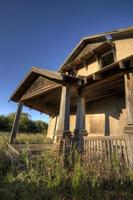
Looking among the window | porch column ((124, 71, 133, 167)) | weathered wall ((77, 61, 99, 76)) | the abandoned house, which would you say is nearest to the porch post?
the abandoned house

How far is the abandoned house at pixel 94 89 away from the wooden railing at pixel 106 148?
111 mm

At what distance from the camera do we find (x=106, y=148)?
4.95 metres

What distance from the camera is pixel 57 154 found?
15.8ft

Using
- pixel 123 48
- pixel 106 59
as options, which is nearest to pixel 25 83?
pixel 106 59

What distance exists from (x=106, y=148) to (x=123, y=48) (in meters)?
6.13

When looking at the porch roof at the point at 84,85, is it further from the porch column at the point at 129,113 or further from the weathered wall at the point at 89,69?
the weathered wall at the point at 89,69

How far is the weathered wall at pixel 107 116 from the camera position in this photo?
8.05 meters

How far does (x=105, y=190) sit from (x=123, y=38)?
8.15 m

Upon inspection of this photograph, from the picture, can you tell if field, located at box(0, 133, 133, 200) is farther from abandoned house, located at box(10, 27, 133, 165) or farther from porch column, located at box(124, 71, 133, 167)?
abandoned house, located at box(10, 27, 133, 165)

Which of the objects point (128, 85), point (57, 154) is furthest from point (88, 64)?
point (57, 154)

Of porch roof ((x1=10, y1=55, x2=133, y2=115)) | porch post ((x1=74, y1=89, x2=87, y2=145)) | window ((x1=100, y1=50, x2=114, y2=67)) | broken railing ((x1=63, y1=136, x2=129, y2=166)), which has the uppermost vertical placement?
window ((x1=100, y1=50, x2=114, y2=67))

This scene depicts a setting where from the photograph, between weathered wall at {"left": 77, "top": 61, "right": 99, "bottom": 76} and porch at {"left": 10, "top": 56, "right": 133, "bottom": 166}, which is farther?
weathered wall at {"left": 77, "top": 61, "right": 99, "bottom": 76}

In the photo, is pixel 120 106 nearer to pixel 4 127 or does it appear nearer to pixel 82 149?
pixel 82 149

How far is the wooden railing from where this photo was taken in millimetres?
4332
